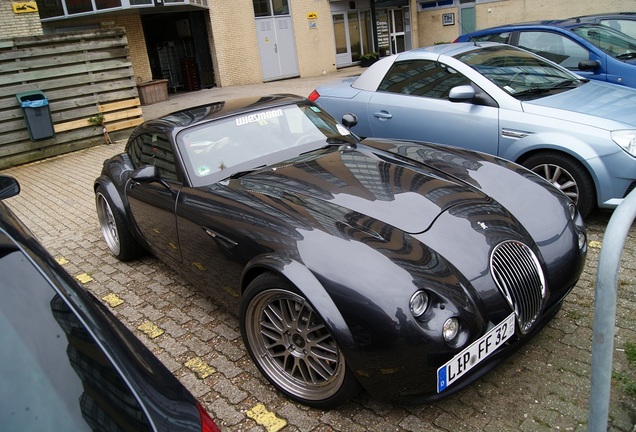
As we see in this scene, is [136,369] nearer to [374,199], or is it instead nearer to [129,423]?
[129,423]

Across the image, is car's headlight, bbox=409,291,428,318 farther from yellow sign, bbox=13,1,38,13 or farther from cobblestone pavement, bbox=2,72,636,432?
yellow sign, bbox=13,1,38,13

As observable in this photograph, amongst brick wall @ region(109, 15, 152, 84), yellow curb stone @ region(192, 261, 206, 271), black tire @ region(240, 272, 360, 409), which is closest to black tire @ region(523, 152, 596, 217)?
black tire @ region(240, 272, 360, 409)

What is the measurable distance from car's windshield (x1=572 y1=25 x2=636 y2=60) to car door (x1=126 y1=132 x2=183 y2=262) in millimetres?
6340

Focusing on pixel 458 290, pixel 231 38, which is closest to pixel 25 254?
pixel 458 290

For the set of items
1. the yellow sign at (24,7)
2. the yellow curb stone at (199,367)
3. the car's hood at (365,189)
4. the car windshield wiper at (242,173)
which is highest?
the yellow sign at (24,7)

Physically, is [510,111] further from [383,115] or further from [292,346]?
[292,346]

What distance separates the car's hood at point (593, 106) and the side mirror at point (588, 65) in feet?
6.48

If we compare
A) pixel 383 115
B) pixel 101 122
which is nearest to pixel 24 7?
pixel 101 122

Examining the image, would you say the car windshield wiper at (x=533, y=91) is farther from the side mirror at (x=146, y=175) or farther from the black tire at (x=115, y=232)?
the black tire at (x=115, y=232)

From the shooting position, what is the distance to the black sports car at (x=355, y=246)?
2289 mm

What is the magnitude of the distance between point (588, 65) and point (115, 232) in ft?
20.7

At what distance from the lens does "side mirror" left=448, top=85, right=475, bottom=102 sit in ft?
15.6

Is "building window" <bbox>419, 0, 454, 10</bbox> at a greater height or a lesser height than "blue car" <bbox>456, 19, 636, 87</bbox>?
greater

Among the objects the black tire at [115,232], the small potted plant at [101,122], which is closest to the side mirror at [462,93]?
the black tire at [115,232]
